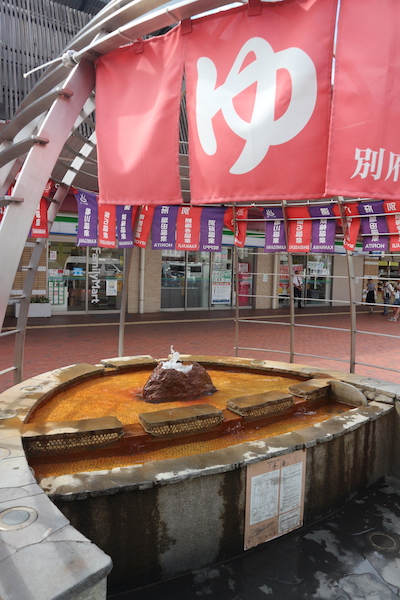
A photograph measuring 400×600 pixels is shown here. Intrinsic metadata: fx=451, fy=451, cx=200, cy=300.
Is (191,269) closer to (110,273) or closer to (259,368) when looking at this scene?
(110,273)

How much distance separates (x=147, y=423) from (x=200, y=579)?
1.28 m

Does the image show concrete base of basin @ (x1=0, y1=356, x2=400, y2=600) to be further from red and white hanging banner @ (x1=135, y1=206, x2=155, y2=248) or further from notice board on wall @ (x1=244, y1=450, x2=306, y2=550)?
red and white hanging banner @ (x1=135, y1=206, x2=155, y2=248)

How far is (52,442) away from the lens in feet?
11.9

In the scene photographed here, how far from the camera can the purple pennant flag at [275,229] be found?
7.44 m

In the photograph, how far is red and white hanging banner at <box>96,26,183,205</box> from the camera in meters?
3.82

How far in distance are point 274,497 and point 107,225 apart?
6.29m

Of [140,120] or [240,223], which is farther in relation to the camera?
[240,223]

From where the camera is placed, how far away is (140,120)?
3955 millimetres

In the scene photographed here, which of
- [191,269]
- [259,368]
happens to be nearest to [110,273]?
[191,269]

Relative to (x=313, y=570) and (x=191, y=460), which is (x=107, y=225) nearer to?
(x=191, y=460)

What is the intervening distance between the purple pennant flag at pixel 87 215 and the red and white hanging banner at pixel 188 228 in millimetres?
1633

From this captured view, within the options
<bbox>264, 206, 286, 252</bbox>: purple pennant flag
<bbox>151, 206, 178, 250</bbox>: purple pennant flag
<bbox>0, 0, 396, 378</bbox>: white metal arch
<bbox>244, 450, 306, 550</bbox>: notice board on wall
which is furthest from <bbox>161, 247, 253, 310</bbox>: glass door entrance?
<bbox>244, 450, 306, 550</bbox>: notice board on wall

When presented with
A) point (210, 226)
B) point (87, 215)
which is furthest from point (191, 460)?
point (87, 215)

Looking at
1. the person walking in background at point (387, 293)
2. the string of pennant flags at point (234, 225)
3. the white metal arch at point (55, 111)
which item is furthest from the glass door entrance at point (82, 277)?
the white metal arch at point (55, 111)
